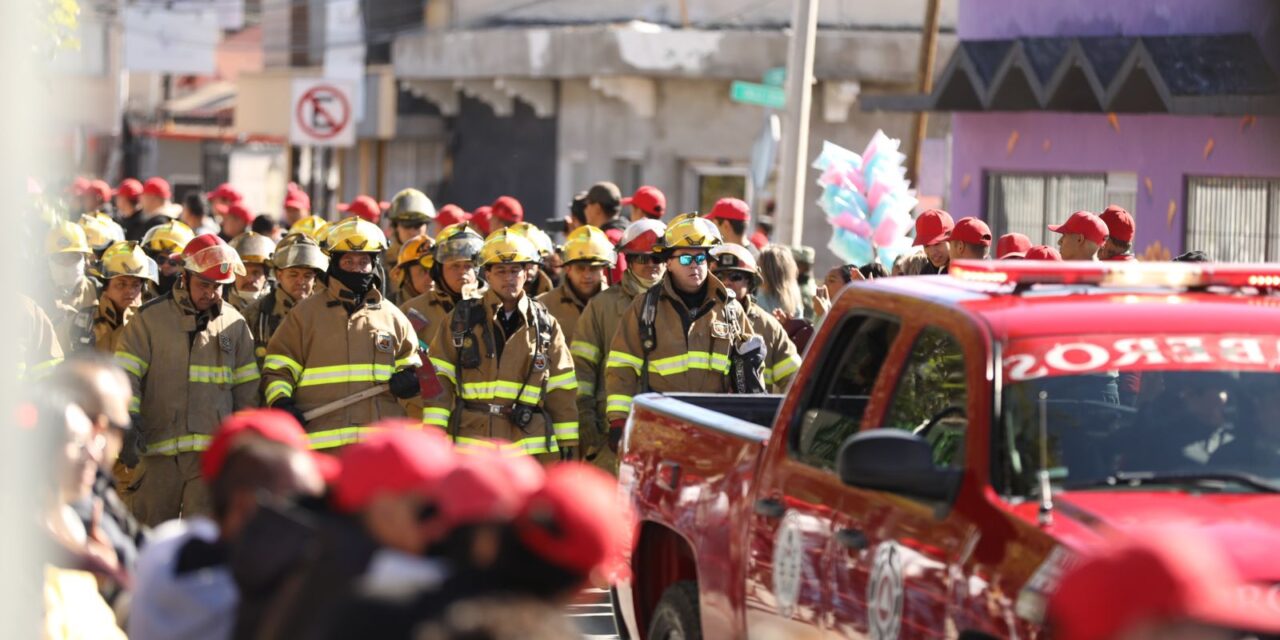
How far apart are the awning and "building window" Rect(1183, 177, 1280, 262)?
0.84m

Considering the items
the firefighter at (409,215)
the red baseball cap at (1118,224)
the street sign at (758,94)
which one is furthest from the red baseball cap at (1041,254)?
the street sign at (758,94)

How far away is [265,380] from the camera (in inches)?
422

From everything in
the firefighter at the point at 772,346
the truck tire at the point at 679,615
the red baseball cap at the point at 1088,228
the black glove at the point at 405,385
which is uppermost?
the red baseball cap at the point at 1088,228

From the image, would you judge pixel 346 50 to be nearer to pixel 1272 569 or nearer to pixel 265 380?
pixel 265 380

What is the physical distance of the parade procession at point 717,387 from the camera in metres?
4.12

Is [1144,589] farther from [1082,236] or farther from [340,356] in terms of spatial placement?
[1082,236]

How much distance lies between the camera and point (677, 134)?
3147 centimetres

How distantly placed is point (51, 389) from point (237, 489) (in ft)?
3.21

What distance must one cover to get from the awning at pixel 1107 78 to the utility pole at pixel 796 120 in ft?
7.32

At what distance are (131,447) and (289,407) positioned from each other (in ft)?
2.54

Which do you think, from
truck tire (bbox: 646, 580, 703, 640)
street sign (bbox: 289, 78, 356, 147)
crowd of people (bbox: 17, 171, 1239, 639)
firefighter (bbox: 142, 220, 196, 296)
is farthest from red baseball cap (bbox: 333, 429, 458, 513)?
street sign (bbox: 289, 78, 356, 147)

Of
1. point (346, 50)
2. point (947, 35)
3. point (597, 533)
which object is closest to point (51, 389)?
point (597, 533)

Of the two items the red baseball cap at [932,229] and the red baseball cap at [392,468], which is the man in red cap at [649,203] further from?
the red baseball cap at [392,468]

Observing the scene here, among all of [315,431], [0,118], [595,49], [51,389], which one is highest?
[595,49]
